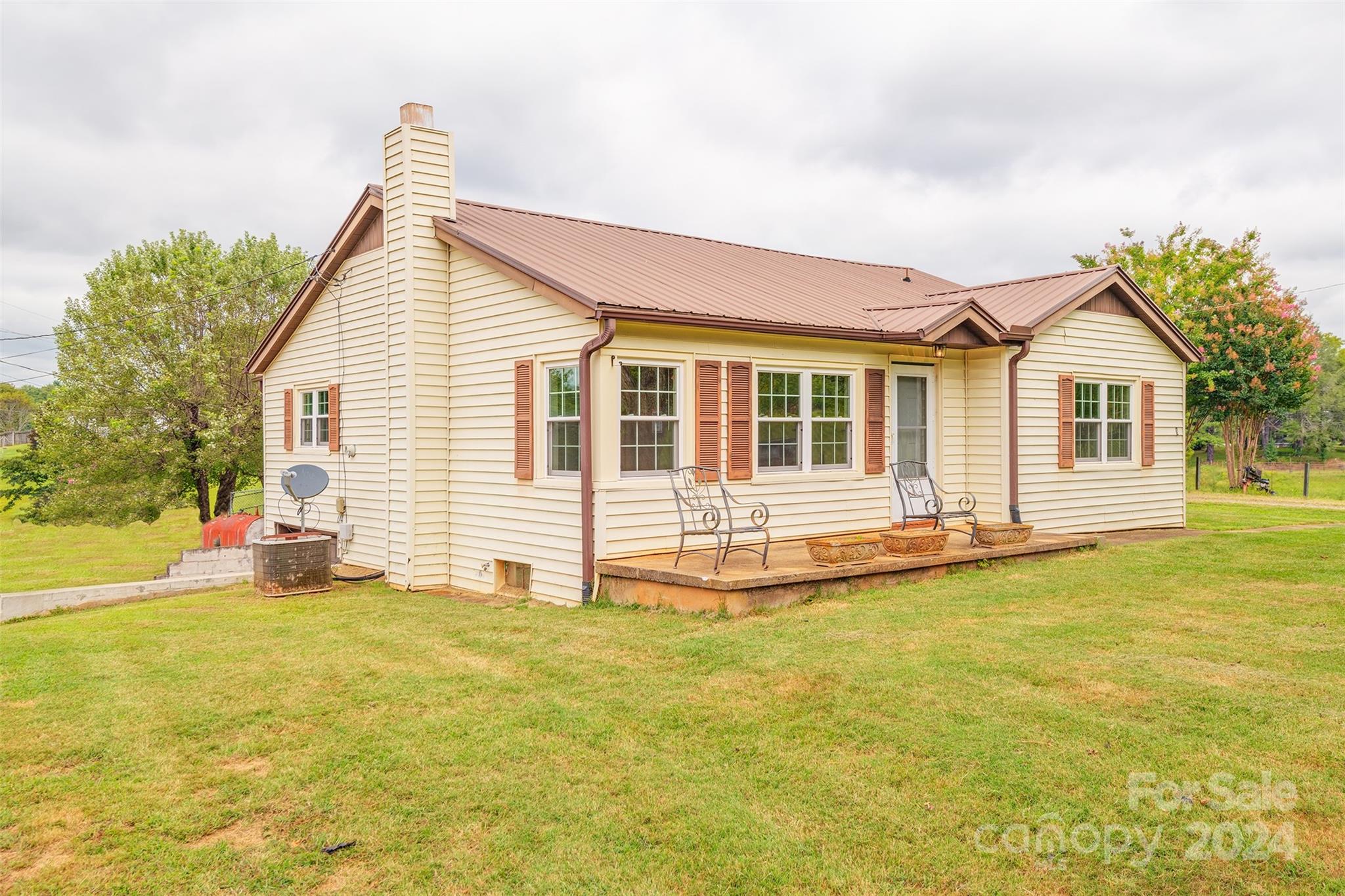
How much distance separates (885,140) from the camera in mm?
19781

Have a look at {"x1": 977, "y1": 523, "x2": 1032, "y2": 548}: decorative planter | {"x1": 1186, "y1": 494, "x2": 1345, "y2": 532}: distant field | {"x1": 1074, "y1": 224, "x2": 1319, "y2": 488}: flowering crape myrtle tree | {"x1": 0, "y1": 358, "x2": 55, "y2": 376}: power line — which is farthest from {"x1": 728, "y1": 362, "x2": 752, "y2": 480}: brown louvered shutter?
{"x1": 0, "y1": 358, "x2": 55, "y2": 376}: power line

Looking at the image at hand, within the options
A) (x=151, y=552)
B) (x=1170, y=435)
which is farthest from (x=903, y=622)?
(x=151, y=552)

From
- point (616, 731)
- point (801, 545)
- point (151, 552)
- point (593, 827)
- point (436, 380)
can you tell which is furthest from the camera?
point (151, 552)

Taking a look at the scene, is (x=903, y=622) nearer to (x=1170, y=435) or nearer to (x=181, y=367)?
(x=1170, y=435)

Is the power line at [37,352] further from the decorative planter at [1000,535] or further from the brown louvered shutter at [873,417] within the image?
the decorative planter at [1000,535]

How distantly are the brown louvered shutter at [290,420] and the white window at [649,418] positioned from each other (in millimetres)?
7696

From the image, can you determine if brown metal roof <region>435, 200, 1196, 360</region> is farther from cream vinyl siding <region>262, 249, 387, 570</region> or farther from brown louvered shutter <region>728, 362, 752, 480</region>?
cream vinyl siding <region>262, 249, 387, 570</region>

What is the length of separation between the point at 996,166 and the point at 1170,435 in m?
12.6

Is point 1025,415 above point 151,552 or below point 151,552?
above

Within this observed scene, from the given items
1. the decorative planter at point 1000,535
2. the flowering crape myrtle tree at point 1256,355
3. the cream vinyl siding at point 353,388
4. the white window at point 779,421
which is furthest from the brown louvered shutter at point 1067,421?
the flowering crape myrtle tree at point 1256,355

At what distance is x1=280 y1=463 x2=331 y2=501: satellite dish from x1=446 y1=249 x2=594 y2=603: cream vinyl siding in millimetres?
1792

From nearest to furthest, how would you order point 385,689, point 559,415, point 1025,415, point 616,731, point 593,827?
point 593,827 → point 616,731 → point 385,689 → point 559,415 → point 1025,415

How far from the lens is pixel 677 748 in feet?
14.4

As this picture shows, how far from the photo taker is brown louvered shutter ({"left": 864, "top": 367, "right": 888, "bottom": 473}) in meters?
10.3
